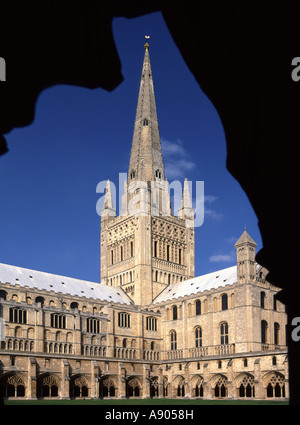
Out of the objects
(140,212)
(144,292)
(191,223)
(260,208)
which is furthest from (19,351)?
(260,208)

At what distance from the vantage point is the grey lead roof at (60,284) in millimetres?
64625

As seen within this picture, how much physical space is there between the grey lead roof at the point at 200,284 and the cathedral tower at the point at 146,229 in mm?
1768

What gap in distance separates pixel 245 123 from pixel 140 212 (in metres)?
72.4

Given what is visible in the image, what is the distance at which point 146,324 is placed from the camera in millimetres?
73438

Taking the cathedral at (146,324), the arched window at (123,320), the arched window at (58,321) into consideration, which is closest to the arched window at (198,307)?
the cathedral at (146,324)

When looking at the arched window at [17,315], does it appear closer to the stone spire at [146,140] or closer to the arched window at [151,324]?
the arched window at [151,324]

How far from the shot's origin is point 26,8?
661 cm

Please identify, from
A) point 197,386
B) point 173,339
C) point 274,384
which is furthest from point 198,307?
point 274,384

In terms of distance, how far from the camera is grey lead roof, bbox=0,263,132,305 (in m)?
64.6

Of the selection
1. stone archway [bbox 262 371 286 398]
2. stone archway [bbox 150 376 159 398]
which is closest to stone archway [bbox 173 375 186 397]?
stone archway [bbox 150 376 159 398]

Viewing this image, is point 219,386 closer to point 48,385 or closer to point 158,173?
point 48,385

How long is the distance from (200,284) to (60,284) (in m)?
19.9

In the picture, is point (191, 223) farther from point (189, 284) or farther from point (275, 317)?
point (275, 317)

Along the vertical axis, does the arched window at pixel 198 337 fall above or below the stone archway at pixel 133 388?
above
